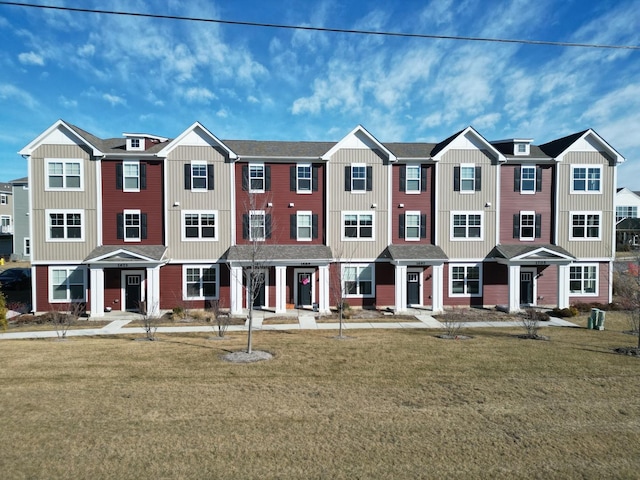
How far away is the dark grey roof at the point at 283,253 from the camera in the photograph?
24172mm

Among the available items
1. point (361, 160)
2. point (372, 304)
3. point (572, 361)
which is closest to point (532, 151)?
point (361, 160)

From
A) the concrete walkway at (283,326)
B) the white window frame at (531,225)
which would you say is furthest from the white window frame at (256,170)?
the white window frame at (531,225)

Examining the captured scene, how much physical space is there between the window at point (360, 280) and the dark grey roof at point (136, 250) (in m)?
11.5

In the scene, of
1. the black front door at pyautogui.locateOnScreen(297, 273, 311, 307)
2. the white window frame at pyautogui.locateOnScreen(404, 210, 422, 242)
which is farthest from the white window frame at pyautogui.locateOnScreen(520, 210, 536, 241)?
the black front door at pyautogui.locateOnScreen(297, 273, 311, 307)

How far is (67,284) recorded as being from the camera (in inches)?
972

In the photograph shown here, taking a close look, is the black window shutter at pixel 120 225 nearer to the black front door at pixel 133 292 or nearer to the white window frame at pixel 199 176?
the black front door at pixel 133 292

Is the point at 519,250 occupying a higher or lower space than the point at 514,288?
higher

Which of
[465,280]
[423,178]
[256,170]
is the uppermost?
[256,170]

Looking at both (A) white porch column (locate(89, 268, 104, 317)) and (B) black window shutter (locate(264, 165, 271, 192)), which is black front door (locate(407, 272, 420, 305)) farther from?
(A) white porch column (locate(89, 268, 104, 317))

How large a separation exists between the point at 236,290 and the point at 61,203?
11.8 metres

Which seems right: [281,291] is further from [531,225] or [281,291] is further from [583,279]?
[583,279]

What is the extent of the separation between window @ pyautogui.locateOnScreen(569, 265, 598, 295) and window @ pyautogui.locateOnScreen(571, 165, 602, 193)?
5223mm

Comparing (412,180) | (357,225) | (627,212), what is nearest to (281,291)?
(357,225)

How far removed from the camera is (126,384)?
11.6 metres
